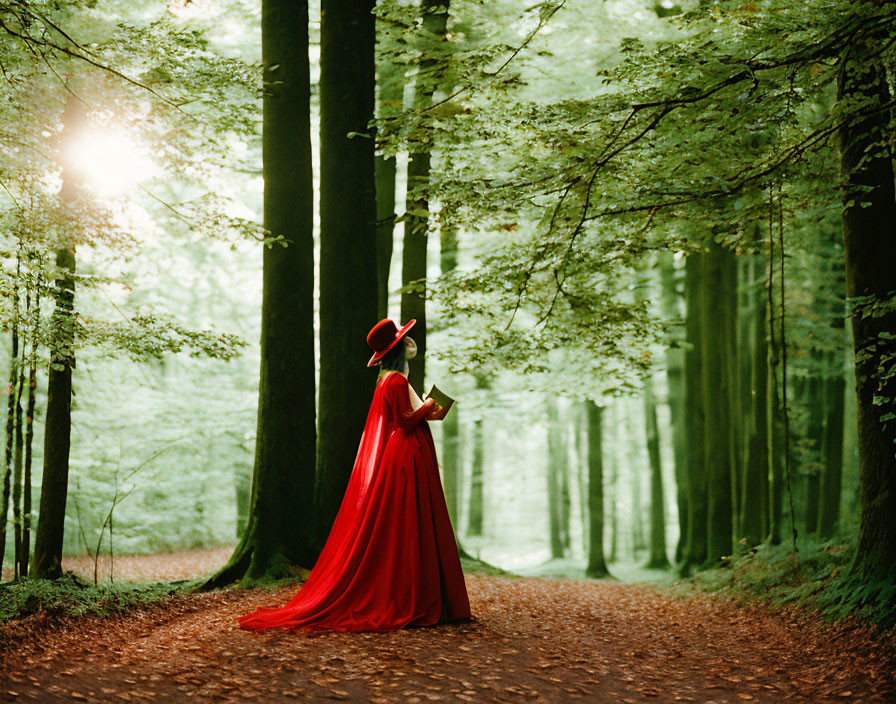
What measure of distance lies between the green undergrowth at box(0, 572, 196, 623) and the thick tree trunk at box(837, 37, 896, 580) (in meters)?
6.91

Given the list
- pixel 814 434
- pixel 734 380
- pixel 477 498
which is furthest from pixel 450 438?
pixel 814 434

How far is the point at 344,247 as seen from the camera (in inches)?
316

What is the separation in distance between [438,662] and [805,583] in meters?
4.90

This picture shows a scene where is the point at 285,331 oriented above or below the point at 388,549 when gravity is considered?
above

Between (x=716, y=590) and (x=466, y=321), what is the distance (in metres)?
6.09

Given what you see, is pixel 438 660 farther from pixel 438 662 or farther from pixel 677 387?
pixel 677 387

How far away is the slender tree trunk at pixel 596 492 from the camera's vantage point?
15711 mm

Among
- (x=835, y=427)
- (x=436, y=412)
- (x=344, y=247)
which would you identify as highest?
(x=344, y=247)

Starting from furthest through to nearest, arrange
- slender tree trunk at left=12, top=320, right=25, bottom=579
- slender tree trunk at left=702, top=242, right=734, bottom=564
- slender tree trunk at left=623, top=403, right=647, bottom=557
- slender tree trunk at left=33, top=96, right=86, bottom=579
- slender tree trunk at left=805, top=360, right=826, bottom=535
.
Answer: slender tree trunk at left=623, top=403, right=647, bottom=557 < slender tree trunk at left=805, top=360, right=826, bottom=535 < slender tree trunk at left=702, top=242, right=734, bottom=564 < slender tree trunk at left=33, top=96, right=86, bottom=579 < slender tree trunk at left=12, top=320, right=25, bottom=579

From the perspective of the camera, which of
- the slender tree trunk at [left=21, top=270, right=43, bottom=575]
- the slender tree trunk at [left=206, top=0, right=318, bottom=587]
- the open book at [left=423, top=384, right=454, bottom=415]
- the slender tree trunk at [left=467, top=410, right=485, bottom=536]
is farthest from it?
the slender tree trunk at [left=467, top=410, right=485, bottom=536]

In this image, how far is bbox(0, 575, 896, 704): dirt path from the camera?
420cm

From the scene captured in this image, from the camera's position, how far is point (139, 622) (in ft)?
21.2

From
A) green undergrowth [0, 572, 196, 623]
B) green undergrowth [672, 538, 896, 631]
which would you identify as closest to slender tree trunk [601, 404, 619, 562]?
green undergrowth [672, 538, 896, 631]

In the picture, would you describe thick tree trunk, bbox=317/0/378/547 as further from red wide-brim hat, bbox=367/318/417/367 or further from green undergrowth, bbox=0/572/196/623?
green undergrowth, bbox=0/572/196/623
